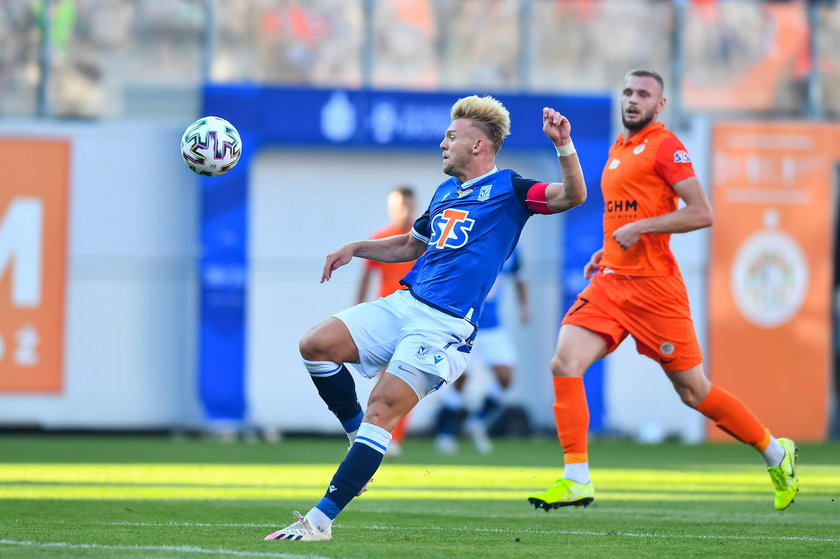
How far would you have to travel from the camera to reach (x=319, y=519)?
20.6 feet

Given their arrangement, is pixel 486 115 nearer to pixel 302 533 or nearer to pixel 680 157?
pixel 680 157

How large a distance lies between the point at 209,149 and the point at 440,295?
1706 millimetres

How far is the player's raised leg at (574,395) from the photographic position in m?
7.61

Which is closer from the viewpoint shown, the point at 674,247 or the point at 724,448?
the point at 724,448

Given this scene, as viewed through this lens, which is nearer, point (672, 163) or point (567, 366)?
point (567, 366)

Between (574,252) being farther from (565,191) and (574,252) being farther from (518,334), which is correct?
(565,191)

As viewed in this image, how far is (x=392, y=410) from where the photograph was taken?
650cm

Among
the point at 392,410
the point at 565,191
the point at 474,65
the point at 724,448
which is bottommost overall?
the point at 724,448

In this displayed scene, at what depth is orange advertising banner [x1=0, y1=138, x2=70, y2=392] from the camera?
51.6 ft

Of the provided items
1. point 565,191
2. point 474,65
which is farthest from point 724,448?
point 565,191

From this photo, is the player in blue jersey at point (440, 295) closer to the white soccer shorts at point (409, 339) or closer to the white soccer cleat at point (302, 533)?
the white soccer shorts at point (409, 339)

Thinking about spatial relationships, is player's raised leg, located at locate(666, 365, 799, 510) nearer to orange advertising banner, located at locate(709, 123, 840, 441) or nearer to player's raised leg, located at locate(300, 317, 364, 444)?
player's raised leg, located at locate(300, 317, 364, 444)

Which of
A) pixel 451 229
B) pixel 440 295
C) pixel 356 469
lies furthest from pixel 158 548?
pixel 451 229

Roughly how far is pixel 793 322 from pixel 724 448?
2.23m
